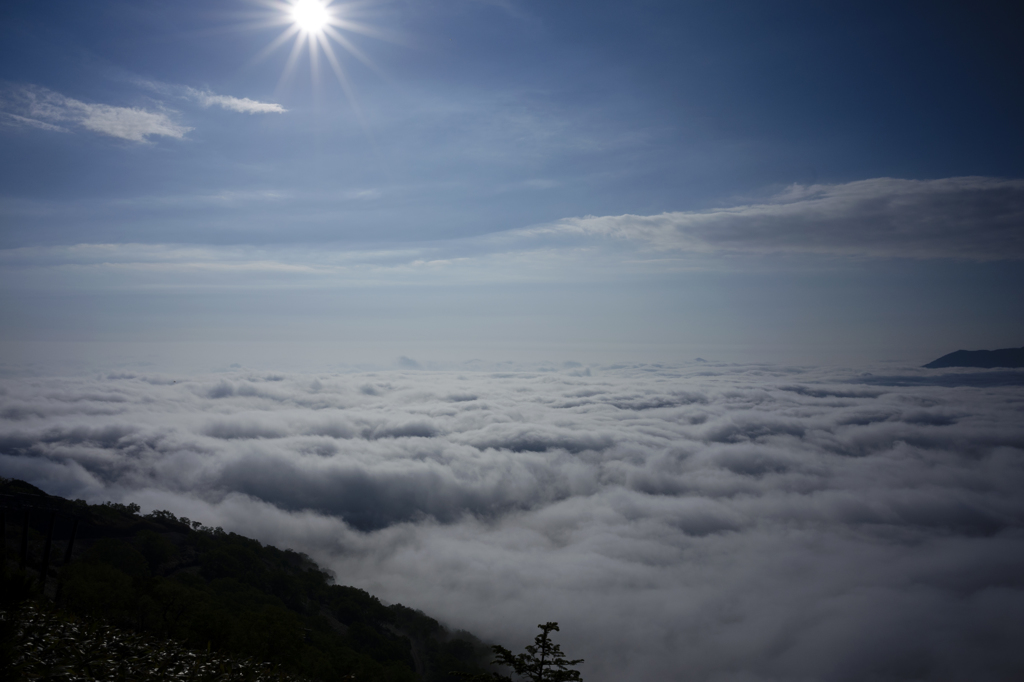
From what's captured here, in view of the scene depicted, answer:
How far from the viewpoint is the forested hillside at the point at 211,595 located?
128ft

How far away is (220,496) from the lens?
198m

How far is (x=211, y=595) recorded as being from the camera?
61.6 m

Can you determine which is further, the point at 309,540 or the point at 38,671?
the point at 309,540

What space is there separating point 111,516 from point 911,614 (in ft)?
648

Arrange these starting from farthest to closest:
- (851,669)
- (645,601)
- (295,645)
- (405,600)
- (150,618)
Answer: (645,601), (405,600), (851,669), (295,645), (150,618)

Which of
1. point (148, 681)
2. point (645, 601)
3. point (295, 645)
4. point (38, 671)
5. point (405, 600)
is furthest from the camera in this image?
point (645, 601)

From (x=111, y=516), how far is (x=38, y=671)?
3746 inches

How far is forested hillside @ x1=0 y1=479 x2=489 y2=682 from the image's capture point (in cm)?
3894

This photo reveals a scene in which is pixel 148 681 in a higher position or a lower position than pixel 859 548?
higher

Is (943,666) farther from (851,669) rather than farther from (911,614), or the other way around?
(851,669)

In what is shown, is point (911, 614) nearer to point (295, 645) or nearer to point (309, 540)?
point (295, 645)

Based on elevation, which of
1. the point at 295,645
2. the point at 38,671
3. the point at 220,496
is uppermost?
the point at 38,671

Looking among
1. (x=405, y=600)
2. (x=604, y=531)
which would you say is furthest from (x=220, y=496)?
(x=604, y=531)

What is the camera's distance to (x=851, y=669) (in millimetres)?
116312
